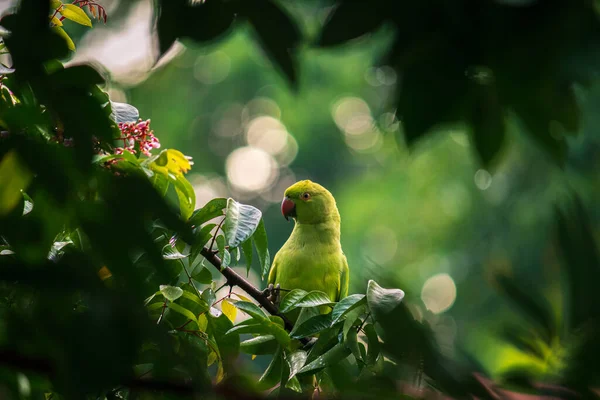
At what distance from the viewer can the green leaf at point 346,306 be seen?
1220 millimetres

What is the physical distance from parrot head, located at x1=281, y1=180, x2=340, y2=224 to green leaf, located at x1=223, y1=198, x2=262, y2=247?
6.05 feet

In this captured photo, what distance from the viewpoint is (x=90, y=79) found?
0.60 meters

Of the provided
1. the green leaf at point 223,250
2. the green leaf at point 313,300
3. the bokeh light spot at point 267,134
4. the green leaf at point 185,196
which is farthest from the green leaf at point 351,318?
the bokeh light spot at point 267,134

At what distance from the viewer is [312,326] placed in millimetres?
1306

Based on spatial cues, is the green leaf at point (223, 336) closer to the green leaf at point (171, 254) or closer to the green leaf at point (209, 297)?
the green leaf at point (209, 297)

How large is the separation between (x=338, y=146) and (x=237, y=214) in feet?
35.8

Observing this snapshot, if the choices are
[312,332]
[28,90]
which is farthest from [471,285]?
[28,90]

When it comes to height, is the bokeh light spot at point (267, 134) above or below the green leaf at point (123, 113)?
below

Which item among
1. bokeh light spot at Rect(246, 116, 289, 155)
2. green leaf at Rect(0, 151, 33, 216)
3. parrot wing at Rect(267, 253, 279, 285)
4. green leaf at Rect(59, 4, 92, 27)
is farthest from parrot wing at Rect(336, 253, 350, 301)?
bokeh light spot at Rect(246, 116, 289, 155)

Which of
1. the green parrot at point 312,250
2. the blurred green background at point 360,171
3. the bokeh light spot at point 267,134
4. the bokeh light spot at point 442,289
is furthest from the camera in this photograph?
the bokeh light spot at point 267,134

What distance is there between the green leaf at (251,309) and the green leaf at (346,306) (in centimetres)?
18

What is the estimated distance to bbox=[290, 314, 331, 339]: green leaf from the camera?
130cm

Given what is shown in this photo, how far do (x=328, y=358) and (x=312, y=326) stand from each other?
0.10 metres

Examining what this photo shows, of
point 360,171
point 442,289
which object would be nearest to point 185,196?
point 442,289
